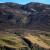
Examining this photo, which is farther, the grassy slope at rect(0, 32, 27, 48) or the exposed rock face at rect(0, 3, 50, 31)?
the exposed rock face at rect(0, 3, 50, 31)

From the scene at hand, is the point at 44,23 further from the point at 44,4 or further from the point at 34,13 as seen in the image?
the point at 44,4

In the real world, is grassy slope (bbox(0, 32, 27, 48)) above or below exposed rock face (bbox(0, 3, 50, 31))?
above

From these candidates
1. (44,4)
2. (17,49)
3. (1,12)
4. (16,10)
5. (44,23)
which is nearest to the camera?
(17,49)

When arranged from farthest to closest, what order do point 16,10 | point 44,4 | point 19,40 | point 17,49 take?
1. point 44,4
2. point 16,10
3. point 19,40
4. point 17,49

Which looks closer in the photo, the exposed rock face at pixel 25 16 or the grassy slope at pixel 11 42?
the grassy slope at pixel 11 42

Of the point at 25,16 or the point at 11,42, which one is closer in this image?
the point at 11,42

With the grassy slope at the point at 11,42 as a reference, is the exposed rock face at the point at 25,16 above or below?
below

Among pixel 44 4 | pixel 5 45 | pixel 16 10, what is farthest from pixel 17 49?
pixel 44 4

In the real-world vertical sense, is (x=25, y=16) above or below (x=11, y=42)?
below
